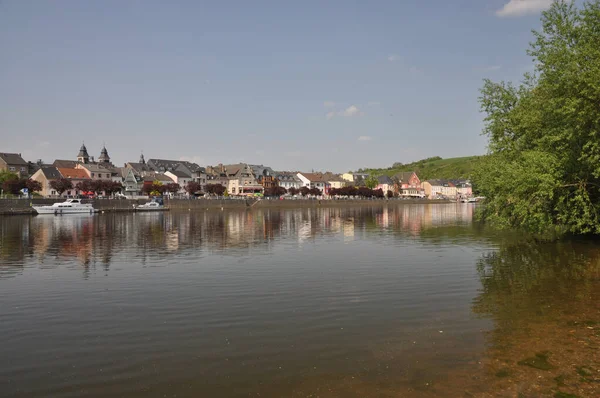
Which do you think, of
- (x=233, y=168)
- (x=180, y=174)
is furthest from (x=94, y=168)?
(x=233, y=168)

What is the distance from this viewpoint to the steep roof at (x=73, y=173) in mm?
145975

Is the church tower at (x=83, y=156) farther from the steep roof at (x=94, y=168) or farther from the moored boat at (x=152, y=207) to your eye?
the moored boat at (x=152, y=207)

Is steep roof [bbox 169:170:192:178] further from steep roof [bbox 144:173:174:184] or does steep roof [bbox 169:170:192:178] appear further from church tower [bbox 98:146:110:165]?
church tower [bbox 98:146:110:165]

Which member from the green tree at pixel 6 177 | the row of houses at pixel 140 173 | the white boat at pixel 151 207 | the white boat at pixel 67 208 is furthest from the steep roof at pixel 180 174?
the white boat at pixel 67 208

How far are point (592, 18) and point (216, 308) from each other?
26.5 m

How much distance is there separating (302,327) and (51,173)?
14905cm

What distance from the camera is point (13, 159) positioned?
143875mm

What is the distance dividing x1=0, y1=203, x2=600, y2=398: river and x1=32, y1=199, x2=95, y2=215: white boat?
241 ft

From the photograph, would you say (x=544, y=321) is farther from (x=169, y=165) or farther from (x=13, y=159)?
(x=169, y=165)

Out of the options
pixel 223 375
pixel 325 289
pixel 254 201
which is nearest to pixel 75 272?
pixel 325 289

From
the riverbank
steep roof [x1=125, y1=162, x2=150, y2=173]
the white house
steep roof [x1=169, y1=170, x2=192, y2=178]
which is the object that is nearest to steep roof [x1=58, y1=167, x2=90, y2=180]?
steep roof [x1=125, y1=162, x2=150, y2=173]

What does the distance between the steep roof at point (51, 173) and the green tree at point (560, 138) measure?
5451 inches

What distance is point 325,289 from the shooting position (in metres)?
19.3

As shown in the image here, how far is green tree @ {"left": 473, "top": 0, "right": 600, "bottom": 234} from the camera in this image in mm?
24234
